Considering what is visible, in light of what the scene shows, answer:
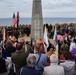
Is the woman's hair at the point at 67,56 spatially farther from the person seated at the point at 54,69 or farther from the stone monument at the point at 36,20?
the stone monument at the point at 36,20

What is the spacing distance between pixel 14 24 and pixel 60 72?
11278mm

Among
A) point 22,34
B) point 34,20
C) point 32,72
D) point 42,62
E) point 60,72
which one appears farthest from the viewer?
point 22,34

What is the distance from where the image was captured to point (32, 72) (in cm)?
644

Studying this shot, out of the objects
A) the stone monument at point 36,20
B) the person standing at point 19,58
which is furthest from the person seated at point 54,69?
the stone monument at point 36,20

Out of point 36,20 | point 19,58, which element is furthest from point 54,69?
point 36,20

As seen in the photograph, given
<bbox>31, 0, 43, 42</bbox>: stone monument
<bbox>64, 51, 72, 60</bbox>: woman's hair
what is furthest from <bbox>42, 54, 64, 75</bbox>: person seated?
<bbox>31, 0, 43, 42</bbox>: stone monument

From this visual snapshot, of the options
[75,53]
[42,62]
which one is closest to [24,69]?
[42,62]

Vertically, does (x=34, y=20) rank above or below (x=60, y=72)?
above

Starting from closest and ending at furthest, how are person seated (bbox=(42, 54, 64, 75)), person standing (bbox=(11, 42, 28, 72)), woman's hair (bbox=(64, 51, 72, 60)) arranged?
1. person seated (bbox=(42, 54, 64, 75))
2. person standing (bbox=(11, 42, 28, 72))
3. woman's hair (bbox=(64, 51, 72, 60))

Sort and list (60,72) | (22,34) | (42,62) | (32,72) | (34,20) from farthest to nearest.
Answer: (22,34)
(34,20)
(42,62)
(60,72)
(32,72)

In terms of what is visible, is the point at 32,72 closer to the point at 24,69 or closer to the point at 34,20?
the point at 24,69

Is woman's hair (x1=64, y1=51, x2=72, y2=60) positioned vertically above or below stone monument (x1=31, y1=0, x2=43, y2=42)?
below

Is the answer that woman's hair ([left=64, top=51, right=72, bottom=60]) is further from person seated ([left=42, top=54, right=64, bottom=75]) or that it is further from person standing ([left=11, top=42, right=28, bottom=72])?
person seated ([left=42, top=54, right=64, bottom=75])

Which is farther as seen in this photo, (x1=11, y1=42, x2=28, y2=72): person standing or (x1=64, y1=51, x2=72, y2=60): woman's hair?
(x1=64, y1=51, x2=72, y2=60): woman's hair
